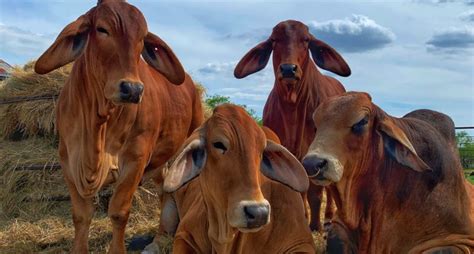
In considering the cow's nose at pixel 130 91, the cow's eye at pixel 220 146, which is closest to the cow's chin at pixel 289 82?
the cow's nose at pixel 130 91

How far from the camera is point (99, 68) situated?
14.9 ft

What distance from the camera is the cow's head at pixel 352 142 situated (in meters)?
3.61

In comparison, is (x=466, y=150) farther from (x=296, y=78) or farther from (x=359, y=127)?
(x=359, y=127)

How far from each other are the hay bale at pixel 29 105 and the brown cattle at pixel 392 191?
515 cm

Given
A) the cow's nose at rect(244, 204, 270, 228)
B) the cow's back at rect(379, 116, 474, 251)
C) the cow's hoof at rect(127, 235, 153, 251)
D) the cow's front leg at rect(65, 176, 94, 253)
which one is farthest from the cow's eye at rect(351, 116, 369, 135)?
the cow's hoof at rect(127, 235, 153, 251)

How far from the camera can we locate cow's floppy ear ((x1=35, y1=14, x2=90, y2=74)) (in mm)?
4578

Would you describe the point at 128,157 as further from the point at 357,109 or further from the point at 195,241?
the point at 357,109

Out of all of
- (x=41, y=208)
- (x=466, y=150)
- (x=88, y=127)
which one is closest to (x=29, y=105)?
(x=41, y=208)

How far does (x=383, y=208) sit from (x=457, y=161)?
27.3 inches

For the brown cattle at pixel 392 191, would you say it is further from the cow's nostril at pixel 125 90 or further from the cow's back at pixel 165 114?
the cow's back at pixel 165 114

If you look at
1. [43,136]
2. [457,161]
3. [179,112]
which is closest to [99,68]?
[179,112]

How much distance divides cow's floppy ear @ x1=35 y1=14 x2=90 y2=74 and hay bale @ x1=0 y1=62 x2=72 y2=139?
11.6ft

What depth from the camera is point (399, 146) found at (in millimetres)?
3891

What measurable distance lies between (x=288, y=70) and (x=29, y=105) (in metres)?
4.22
